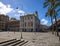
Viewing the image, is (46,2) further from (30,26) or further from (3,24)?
(3,24)

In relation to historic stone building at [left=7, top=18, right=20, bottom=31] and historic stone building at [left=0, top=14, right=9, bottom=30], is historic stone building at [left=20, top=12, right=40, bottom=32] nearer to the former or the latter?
historic stone building at [left=7, top=18, right=20, bottom=31]

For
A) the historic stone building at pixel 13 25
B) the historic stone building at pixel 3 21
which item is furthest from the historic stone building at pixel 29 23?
the historic stone building at pixel 3 21

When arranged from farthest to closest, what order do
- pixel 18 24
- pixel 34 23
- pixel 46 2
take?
pixel 18 24 → pixel 34 23 → pixel 46 2

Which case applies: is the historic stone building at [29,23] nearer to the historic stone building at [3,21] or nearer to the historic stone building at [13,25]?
the historic stone building at [13,25]

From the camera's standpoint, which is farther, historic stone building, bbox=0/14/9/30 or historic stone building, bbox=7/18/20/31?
historic stone building, bbox=7/18/20/31

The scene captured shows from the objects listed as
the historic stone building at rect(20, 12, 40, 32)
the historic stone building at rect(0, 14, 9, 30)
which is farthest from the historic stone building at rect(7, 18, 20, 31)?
the historic stone building at rect(20, 12, 40, 32)

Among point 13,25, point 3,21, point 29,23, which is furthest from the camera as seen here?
point 13,25

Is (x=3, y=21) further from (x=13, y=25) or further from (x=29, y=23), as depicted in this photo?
(x=29, y=23)

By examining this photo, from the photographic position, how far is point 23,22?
90438 millimetres

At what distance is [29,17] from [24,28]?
7.90m

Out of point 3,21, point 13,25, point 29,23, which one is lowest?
point 13,25

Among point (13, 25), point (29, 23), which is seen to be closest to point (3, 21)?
point (13, 25)

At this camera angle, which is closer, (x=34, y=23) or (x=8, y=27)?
(x=34, y=23)

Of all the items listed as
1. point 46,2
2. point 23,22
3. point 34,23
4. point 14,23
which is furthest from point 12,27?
point 46,2
